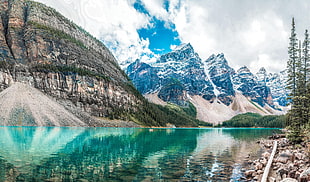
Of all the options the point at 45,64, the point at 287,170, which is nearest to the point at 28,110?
the point at 45,64

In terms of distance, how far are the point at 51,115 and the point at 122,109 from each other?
264 ft

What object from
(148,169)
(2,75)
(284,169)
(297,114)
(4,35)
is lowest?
(148,169)

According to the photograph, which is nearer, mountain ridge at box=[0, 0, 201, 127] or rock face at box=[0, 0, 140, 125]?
mountain ridge at box=[0, 0, 201, 127]

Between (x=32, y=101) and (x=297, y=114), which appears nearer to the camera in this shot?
(x=297, y=114)

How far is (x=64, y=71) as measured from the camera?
173m

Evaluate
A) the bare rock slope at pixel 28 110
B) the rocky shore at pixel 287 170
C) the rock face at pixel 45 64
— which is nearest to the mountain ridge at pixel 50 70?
the rock face at pixel 45 64

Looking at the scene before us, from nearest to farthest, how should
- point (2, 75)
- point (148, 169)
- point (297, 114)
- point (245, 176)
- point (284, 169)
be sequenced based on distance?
point (284, 169) < point (245, 176) < point (148, 169) < point (297, 114) < point (2, 75)

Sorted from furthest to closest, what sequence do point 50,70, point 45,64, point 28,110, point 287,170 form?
1. point 45,64
2. point 50,70
3. point 28,110
4. point 287,170

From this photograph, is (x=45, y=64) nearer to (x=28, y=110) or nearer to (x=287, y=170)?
(x=28, y=110)

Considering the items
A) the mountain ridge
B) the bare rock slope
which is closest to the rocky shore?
the bare rock slope

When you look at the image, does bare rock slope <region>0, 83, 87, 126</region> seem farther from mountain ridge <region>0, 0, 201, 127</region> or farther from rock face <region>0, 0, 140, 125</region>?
rock face <region>0, 0, 140, 125</region>

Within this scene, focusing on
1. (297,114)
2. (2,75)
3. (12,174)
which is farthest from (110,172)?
(2,75)

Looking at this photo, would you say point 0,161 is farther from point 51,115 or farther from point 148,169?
point 51,115

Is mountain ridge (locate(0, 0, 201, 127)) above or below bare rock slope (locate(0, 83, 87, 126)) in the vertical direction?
above
